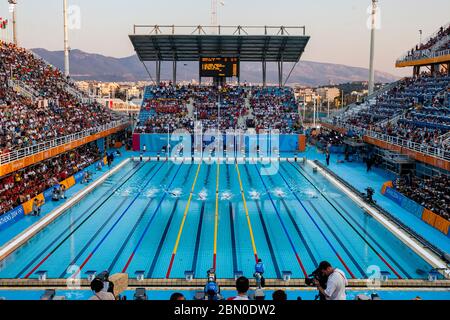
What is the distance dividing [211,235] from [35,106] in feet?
59.6

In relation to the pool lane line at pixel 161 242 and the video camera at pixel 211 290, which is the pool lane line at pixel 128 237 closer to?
the pool lane line at pixel 161 242

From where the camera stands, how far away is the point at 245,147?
124 ft

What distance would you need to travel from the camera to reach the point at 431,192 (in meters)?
18.4

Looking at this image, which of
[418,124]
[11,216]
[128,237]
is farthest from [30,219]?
[418,124]

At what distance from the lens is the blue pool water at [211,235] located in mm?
12484

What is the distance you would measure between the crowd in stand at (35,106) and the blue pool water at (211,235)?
16.2 feet

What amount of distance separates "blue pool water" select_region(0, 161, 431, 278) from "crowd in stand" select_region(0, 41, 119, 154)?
4.94 meters

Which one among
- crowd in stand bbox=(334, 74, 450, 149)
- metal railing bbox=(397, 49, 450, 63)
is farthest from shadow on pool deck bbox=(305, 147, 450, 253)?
metal railing bbox=(397, 49, 450, 63)

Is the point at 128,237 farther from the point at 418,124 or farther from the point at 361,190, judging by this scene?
the point at 418,124

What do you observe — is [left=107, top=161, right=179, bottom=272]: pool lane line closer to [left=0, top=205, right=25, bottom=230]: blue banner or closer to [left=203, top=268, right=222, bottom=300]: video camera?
[left=203, top=268, right=222, bottom=300]: video camera

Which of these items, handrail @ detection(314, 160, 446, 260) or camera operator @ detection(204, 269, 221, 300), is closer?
camera operator @ detection(204, 269, 221, 300)

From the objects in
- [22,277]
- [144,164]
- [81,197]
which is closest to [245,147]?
[144,164]

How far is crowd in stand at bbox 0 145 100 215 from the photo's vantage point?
17953mm

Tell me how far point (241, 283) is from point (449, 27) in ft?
133
